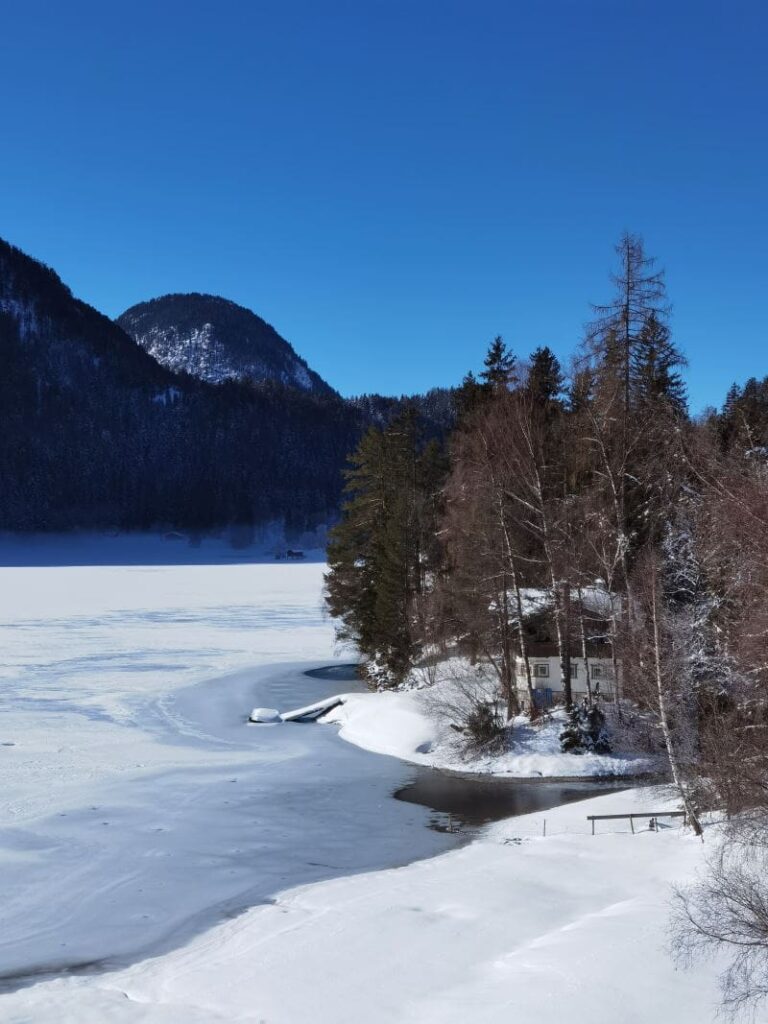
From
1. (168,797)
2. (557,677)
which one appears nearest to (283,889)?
(168,797)

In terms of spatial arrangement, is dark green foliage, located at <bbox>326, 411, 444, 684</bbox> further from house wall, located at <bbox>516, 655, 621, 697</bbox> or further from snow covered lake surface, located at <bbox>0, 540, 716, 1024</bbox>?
snow covered lake surface, located at <bbox>0, 540, 716, 1024</bbox>

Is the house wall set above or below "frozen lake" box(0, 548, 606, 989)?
above

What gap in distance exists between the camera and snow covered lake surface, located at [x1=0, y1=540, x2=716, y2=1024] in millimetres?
13320

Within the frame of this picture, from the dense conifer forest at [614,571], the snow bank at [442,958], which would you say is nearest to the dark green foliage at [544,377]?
the dense conifer forest at [614,571]

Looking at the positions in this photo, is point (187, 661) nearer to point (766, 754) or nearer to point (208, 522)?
point (766, 754)

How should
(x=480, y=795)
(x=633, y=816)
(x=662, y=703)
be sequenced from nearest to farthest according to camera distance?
(x=662, y=703)
(x=633, y=816)
(x=480, y=795)

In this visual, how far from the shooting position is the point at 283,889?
63.3 feet

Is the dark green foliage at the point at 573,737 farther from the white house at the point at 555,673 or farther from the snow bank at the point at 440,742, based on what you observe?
the white house at the point at 555,673

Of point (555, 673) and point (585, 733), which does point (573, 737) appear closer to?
point (585, 733)

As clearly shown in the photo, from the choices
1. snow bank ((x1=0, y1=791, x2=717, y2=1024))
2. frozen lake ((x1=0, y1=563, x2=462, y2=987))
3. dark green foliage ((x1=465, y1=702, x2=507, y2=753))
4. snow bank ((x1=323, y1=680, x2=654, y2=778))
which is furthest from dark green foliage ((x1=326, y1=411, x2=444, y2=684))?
snow bank ((x1=0, y1=791, x2=717, y2=1024))

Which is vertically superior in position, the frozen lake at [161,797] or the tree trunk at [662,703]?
the tree trunk at [662,703]

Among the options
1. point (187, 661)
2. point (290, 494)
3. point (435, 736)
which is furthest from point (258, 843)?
point (290, 494)

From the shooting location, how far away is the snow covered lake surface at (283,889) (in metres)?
13.3

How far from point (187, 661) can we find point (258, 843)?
1194 inches
